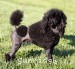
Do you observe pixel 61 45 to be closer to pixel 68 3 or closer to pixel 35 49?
pixel 35 49

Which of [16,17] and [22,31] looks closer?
[22,31]

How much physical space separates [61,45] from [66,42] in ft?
3.47

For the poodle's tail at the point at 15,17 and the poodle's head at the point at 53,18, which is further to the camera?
the poodle's tail at the point at 15,17

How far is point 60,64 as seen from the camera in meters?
9.12

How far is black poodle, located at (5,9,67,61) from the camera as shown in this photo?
8.93 m

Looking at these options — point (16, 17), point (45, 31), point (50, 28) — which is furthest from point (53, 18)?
point (16, 17)

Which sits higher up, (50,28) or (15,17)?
(15,17)

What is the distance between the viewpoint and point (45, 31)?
9047 millimetres

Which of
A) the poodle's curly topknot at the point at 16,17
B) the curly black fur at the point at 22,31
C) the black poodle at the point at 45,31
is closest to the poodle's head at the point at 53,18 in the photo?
the black poodle at the point at 45,31

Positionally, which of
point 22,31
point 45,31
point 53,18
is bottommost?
point 22,31

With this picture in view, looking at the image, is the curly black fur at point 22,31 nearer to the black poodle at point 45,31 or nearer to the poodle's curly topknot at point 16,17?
the black poodle at point 45,31

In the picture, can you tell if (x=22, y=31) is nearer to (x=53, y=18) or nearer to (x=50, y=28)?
(x=50, y=28)

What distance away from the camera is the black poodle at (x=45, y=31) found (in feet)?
29.3

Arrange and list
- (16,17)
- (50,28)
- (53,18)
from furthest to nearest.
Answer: (16,17) → (50,28) → (53,18)
